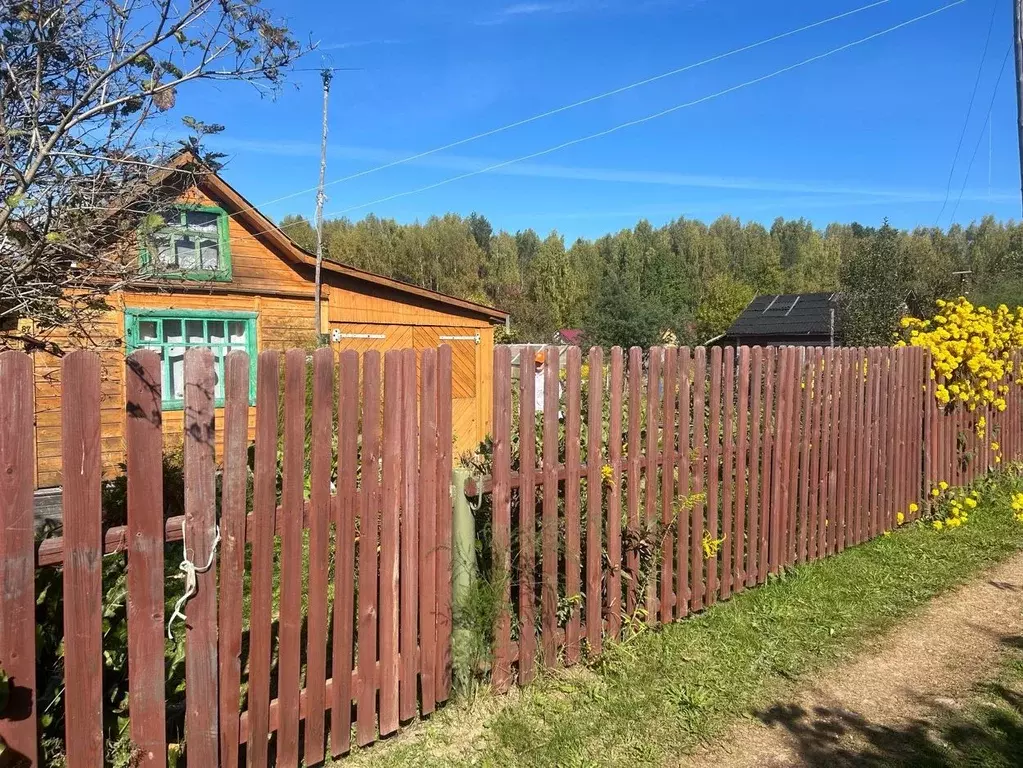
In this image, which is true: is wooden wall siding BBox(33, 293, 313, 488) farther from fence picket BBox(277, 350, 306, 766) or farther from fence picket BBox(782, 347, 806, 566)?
fence picket BBox(782, 347, 806, 566)

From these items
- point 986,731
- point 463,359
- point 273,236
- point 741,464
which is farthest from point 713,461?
point 463,359

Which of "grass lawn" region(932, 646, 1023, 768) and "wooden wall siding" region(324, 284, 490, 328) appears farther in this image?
"wooden wall siding" region(324, 284, 490, 328)

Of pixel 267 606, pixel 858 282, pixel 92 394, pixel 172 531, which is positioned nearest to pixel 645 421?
pixel 267 606

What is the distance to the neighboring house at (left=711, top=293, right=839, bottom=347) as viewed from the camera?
27156mm

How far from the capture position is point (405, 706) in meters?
2.98

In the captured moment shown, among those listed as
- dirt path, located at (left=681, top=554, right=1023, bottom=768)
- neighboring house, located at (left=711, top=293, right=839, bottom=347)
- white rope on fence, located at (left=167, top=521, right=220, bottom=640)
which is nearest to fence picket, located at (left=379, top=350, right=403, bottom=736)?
white rope on fence, located at (left=167, top=521, right=220, bottom=640)

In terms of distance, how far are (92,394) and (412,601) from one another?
1.53 m

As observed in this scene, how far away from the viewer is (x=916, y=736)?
10.0ft

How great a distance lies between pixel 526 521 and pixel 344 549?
3.20ft

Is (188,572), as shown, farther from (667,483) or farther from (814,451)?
(814,451)

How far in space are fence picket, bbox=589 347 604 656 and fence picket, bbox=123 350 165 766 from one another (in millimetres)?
2049

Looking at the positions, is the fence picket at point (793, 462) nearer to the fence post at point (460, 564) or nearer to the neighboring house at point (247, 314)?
the fence post at point (460, 564)

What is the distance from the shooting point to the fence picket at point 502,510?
3.24 m

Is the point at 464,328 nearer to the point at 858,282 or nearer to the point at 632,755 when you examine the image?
the point at 632,755
